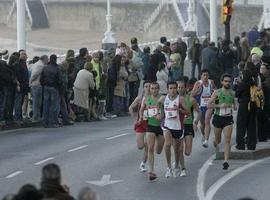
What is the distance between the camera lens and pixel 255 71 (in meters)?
27.1

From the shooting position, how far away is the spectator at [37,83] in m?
33.4

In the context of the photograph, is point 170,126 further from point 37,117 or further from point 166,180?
point 37,117

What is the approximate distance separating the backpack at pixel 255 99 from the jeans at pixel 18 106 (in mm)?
7798

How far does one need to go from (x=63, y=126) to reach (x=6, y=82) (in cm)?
225

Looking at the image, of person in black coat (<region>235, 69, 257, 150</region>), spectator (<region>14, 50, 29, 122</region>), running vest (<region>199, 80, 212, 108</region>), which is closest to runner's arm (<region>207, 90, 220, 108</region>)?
person in black coat (<region>235, 69, 257, 150</region>)

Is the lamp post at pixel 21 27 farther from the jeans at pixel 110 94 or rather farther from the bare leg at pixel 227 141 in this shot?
the bare leg at pixel 227 141

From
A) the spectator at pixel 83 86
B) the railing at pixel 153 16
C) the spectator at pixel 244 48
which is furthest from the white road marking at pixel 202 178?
the railing at pixel 153 16

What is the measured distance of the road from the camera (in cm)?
2302

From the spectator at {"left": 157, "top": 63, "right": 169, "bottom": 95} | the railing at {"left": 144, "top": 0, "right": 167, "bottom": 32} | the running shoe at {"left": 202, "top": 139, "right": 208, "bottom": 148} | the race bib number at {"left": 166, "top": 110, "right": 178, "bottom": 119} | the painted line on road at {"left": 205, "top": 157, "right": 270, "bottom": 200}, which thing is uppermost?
the railing at {"left": 144, "top": 0, "right": 167, "bottom": 32}

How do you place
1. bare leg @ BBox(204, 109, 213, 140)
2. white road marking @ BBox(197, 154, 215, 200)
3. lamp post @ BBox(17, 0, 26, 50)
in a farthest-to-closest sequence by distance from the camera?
1. lamp post @ BBox(17, 0, 26, 50)
2. bare leg @ BBox(204, 109, 213, 140)
3. white road marking @ BBox(197, 154, 215, 200)

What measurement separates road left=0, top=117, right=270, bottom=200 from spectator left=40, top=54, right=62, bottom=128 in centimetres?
59

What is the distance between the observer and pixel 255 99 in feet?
88.7

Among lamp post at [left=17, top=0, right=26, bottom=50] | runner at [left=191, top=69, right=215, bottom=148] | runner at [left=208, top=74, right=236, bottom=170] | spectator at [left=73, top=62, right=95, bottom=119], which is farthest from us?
lamp post at [left=17, top=0, right=26, bottom=50]

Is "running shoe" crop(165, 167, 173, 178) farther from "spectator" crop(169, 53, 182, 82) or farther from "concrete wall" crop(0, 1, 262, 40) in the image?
"concrete wall" crop(0, 1, 262, 40)
